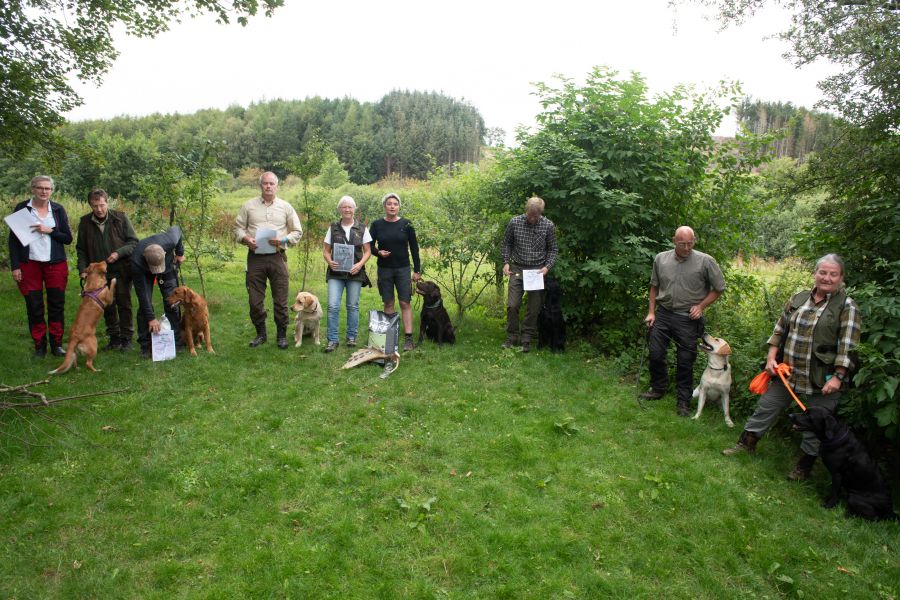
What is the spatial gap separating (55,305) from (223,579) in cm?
461

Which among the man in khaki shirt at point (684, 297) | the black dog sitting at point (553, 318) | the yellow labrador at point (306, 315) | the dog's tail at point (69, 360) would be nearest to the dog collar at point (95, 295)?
the dog's tail at point (69, 360)

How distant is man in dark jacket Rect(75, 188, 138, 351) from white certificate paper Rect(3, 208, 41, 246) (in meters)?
0.43

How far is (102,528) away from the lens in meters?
3.18

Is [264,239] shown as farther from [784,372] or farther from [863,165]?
[863,165]

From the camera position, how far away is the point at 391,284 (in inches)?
259

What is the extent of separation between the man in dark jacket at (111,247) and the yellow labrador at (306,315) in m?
1.97

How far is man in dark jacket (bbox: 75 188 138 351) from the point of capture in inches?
229

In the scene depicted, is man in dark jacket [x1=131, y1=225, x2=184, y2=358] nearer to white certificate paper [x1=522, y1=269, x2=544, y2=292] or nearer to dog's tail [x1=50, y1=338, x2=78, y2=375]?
dog's tail [x1=50, y1=338, x2=78, y2=375]

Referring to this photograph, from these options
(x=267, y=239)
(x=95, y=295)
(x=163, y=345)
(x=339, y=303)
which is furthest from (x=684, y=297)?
(x=95, y=295)

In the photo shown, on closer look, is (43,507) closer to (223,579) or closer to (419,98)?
(223,579)

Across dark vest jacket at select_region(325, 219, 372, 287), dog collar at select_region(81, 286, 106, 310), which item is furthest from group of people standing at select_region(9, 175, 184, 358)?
dark vest jacket at select_region(325, 219, 372, 287)

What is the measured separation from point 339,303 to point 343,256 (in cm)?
61

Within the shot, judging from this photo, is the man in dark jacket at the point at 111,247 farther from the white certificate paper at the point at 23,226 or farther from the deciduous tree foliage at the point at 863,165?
the deciduous tree foliage at the point at 863,165

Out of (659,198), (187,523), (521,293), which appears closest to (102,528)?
(187,523)
